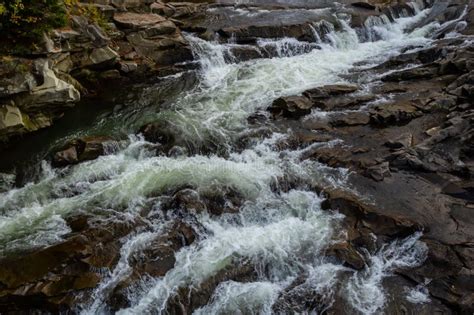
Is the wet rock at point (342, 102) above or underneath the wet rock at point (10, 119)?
underneath

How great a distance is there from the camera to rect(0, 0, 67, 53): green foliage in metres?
11.6

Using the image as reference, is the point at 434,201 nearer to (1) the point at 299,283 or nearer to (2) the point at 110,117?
(1) the point at 299,283

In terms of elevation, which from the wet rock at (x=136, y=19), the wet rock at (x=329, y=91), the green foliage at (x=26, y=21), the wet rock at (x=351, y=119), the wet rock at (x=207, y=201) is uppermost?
the green foliage at (x=26, y=21)

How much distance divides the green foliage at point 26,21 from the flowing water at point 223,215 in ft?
11.1

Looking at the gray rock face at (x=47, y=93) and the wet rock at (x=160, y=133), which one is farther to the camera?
the gray rock face at (x=47, y=93)

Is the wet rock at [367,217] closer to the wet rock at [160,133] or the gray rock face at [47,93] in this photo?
the wet rock at [160,133]

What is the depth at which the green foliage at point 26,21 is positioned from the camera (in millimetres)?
11602

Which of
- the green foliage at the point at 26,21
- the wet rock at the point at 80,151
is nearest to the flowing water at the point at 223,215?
the wet rock at the point at 80,151

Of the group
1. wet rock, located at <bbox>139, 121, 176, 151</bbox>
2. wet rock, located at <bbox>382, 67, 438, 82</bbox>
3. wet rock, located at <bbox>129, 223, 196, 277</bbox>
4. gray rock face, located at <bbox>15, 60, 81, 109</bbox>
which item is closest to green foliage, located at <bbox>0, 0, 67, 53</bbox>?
gray rock face, located at <bbox>15, 60, 81, 109</bbox>

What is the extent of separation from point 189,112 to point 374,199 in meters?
6.32

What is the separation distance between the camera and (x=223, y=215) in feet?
31.3

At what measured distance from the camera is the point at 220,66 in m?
16.9

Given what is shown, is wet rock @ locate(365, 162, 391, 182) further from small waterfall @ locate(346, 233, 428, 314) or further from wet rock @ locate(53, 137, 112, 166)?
wet rock @ locate(53, 137, 112, 166)

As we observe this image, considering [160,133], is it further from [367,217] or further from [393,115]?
[393,115]
